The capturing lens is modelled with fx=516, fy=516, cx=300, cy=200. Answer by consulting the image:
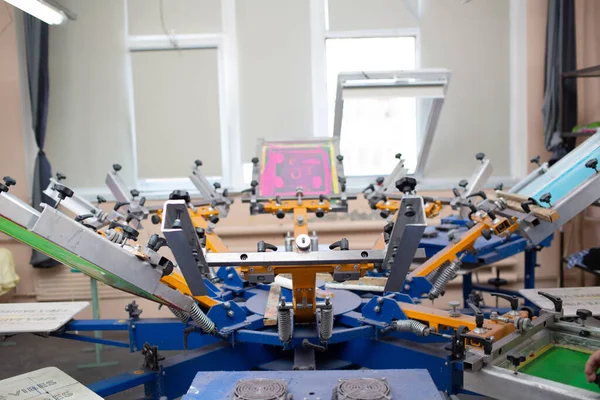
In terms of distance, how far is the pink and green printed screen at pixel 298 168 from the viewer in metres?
3.32

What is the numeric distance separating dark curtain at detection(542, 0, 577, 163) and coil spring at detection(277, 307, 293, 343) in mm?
3346

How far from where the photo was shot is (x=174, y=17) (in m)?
4.58

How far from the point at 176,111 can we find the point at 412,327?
3311 mm

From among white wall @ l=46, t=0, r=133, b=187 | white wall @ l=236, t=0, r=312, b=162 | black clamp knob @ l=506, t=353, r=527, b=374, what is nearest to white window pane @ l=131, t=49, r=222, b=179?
white wall @ l=46, t=0, r=133, b=187

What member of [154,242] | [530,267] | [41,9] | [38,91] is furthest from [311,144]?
[38,91]

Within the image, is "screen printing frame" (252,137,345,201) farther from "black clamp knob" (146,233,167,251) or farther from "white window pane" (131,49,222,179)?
"black clamp knob" (146,233,167,251)

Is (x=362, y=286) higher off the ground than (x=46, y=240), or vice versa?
(x=46, y=240)

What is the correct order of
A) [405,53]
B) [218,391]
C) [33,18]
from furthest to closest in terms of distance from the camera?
[405,53]
[33,18]
[218,391]

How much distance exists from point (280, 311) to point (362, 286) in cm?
96

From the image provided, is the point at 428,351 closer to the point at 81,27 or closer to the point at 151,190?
the point at 151,190

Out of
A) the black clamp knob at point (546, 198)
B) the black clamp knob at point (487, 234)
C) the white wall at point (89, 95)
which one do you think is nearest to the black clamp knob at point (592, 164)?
the black clamp knob at point (546, 198)

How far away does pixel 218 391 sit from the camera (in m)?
1.42

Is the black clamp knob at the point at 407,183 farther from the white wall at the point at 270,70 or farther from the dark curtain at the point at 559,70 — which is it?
the dark curtain at the point at 559,70

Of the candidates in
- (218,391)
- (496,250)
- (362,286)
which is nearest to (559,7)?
(496,250)
